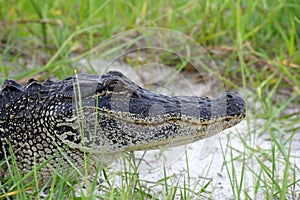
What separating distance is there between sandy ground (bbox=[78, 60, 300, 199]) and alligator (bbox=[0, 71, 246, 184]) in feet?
0.49

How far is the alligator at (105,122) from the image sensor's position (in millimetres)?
2482

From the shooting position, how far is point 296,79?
12.9ft

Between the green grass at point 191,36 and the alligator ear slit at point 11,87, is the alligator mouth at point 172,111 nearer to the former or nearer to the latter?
the alligator ear slit at point 11,87

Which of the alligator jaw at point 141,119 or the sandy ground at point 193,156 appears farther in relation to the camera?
the sandy ground at point 193,156

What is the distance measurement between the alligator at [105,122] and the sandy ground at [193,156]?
15cm

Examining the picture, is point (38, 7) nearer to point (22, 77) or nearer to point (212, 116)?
point (22, 77)

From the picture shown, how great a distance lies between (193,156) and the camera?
11.0 feet

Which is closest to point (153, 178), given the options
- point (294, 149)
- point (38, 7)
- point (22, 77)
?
point (294, 149)

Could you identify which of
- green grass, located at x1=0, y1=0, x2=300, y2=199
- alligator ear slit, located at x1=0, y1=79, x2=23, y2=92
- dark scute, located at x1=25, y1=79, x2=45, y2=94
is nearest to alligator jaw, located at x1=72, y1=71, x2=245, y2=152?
dark scute, located at x1=25, y1=79, x2=45, y2=94

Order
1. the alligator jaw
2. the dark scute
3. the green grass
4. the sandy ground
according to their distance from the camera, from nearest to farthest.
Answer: the alligator jaw, the dark scute, the sandy ground, the green grass

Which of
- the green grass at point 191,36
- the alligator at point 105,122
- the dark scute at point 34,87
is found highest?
the green grass at point 191,36

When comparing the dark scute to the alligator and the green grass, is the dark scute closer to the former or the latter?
the alligator

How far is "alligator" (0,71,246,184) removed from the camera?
248 cm

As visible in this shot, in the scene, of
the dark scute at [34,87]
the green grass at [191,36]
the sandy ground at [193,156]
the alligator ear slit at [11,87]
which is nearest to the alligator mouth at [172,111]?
the sandy ground at [193,156]
